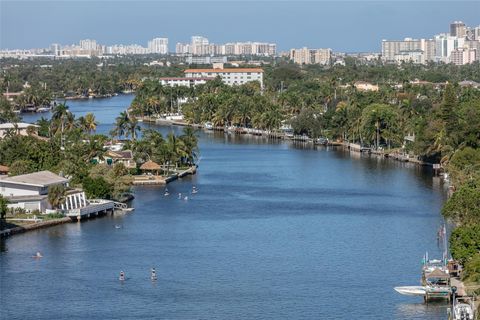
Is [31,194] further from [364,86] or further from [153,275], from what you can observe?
[364,86]

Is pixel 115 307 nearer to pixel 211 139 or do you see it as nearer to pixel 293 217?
pixel 293 217

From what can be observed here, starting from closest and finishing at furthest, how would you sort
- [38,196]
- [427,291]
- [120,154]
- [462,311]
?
[462,311], [427,291], [38,196], [120,154]

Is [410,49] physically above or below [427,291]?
above

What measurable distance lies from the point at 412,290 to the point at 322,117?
4192 centimetres

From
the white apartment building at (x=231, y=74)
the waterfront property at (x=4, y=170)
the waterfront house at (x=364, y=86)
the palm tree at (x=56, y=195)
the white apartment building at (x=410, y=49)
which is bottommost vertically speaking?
the palm tree at (x=56, y=195)

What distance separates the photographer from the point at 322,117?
67.9 m

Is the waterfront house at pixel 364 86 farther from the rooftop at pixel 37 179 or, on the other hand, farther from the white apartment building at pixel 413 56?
the white apartment building at pixel 413 56

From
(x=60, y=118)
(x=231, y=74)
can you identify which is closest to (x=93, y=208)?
(x=60, y=118)

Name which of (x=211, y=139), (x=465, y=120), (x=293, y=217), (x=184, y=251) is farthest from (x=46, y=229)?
(x=211, y=139)

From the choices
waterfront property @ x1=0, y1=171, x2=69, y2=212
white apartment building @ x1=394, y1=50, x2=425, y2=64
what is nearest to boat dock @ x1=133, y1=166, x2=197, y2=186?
waterfront property @ x1=0, y1=171, x2=69, y2=212

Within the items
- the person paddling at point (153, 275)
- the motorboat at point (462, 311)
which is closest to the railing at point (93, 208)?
the person paddling at point (153, 275)

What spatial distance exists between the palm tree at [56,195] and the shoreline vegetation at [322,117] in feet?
11.6

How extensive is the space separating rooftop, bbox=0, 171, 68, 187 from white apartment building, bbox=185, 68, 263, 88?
226 ft

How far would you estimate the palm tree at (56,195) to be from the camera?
123ft
